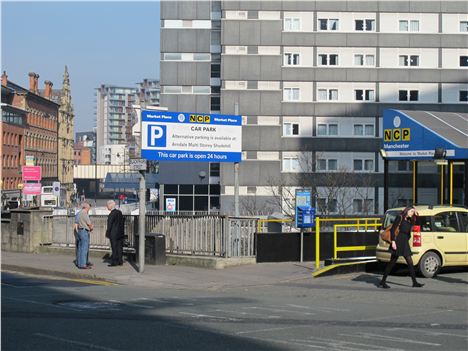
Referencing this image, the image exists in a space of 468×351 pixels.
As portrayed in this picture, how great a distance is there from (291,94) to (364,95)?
→ 623 centimetres

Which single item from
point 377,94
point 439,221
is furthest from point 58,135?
point 439,221

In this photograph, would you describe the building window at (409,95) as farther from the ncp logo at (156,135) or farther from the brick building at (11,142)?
the brick building at (11,142)

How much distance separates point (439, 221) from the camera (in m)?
18.5

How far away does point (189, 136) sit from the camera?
22.1m

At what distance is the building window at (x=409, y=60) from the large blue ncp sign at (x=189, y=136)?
44883 mm

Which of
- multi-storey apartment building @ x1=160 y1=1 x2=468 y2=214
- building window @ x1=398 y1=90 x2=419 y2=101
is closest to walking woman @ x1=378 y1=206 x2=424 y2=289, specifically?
multi-storey apartment building @ x1=160 y1=1 x2=468 y2=214

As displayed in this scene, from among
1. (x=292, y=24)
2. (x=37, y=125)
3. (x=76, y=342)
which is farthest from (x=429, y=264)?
(x=37, y=125)

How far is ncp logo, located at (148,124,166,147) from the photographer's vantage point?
21.0 meters

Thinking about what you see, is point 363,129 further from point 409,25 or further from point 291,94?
point 409,25

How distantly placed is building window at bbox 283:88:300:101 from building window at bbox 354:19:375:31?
23.9 ft

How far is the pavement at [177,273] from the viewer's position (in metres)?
18.2

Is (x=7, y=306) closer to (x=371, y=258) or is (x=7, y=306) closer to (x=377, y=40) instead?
(x=371, y=258)

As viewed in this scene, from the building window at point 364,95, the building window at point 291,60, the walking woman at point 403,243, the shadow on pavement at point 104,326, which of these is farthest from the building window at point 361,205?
the shadow on pavement at point 104,326

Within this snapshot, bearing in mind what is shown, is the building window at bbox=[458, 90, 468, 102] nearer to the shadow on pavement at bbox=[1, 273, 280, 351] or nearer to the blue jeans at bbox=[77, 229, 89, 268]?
the blue jeans at bbox=[77, 229, 89, 268]
